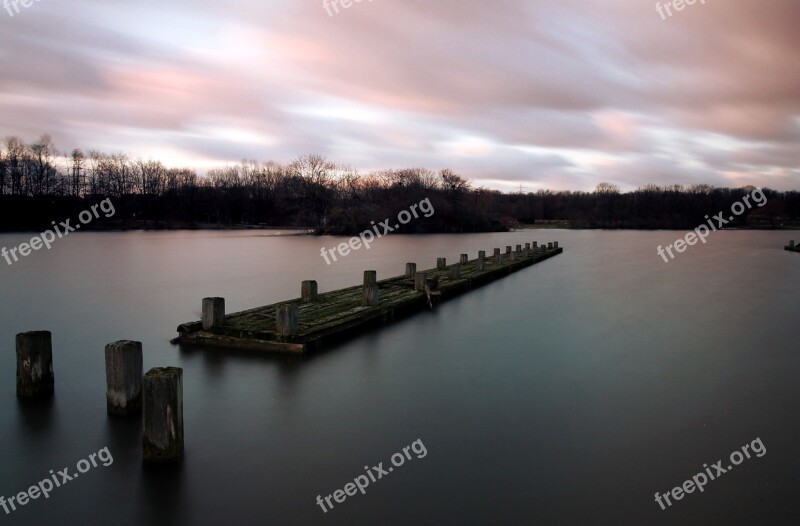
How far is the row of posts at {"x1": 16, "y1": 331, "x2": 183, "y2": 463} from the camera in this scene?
16.6 ft

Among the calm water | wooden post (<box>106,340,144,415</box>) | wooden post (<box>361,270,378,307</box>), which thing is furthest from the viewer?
wooden post (<box>361,270,378,307</box>)

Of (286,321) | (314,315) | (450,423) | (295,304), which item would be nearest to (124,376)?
(286,321)

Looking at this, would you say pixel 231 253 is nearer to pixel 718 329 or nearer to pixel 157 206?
pixel 718 329

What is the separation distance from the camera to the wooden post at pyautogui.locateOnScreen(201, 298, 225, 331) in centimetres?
1004

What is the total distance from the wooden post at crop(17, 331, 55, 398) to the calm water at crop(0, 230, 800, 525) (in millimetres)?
274

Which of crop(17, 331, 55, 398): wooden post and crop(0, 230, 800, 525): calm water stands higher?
crop(17, 331, 55, 398): wooden post

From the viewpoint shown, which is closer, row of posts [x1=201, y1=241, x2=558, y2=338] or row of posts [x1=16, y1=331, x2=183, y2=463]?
row of posts [x1=16, y1=331, x2=183, y2=463]

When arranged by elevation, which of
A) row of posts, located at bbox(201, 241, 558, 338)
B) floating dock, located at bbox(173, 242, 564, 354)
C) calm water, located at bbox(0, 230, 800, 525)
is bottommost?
calm water, located at bbox(0, 230, 800, 525)

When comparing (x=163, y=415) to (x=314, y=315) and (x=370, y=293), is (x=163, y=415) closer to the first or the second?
(x=314, y=315)

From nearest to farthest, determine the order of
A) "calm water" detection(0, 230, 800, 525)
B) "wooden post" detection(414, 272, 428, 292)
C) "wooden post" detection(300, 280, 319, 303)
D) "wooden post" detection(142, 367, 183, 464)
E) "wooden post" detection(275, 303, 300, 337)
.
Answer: "calm water" detection(0, 230, 800, 525)
"wooden post" detection(142, 367, 183, 464)
"wooden post" detection(275, 303, 300, 337)
"wooden post" detection(300, 280, 319, 303)
"wooden post" detection(414, 272, 428, 292)

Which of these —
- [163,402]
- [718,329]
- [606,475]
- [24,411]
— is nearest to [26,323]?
[24,411]

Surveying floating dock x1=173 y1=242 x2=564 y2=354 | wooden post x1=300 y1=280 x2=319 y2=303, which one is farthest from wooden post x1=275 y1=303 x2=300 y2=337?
wooden post x1=300 y1=280 x2=319 y2=303

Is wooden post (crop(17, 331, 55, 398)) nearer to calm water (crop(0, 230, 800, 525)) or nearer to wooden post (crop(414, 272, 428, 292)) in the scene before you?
calm water (crop(0, 230, 800, 525))

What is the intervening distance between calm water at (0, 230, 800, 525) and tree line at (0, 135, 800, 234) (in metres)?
56.3
